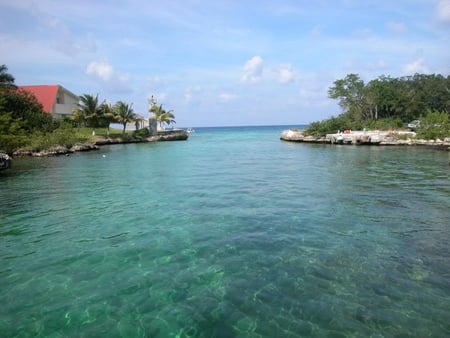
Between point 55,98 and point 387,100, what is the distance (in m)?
66.7

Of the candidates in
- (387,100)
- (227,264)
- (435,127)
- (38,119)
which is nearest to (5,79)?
(38,119)

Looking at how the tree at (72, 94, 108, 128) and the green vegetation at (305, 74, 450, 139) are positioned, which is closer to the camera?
the tree at (72, 94, 108, 128)

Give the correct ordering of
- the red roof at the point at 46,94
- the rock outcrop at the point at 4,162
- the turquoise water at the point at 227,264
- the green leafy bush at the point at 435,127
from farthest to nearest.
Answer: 1. the red roof at the point at 46,94
2. the green leafy bush at the point at 435,127
3. the rock outcrop at the point at 4,162
4. the turquoise water at the point at 227,264

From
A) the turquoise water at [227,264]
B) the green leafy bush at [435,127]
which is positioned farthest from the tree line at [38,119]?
the green leafy bush at [435,127]

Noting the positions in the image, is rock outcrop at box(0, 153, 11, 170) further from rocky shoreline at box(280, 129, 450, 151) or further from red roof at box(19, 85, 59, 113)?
rocky shoreline at box(280, 129, 450, 151)

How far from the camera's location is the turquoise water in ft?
19.5

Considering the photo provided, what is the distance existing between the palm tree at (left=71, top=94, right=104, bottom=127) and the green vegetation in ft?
130

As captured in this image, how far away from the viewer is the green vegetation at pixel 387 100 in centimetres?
6950

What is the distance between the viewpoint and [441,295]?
22.1ft

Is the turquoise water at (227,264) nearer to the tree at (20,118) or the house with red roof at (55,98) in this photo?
the tree at (20,118)

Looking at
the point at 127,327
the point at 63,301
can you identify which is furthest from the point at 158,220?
the point at 127,327

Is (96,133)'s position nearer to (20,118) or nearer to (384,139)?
(20,118)

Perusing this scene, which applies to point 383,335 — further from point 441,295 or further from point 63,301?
point 63,301

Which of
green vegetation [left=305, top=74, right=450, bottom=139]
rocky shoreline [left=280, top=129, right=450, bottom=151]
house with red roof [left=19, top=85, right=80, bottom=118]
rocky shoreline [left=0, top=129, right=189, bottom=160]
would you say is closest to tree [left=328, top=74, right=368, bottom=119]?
green vegetation [left=305, top=74, right=450, bottom=139]
